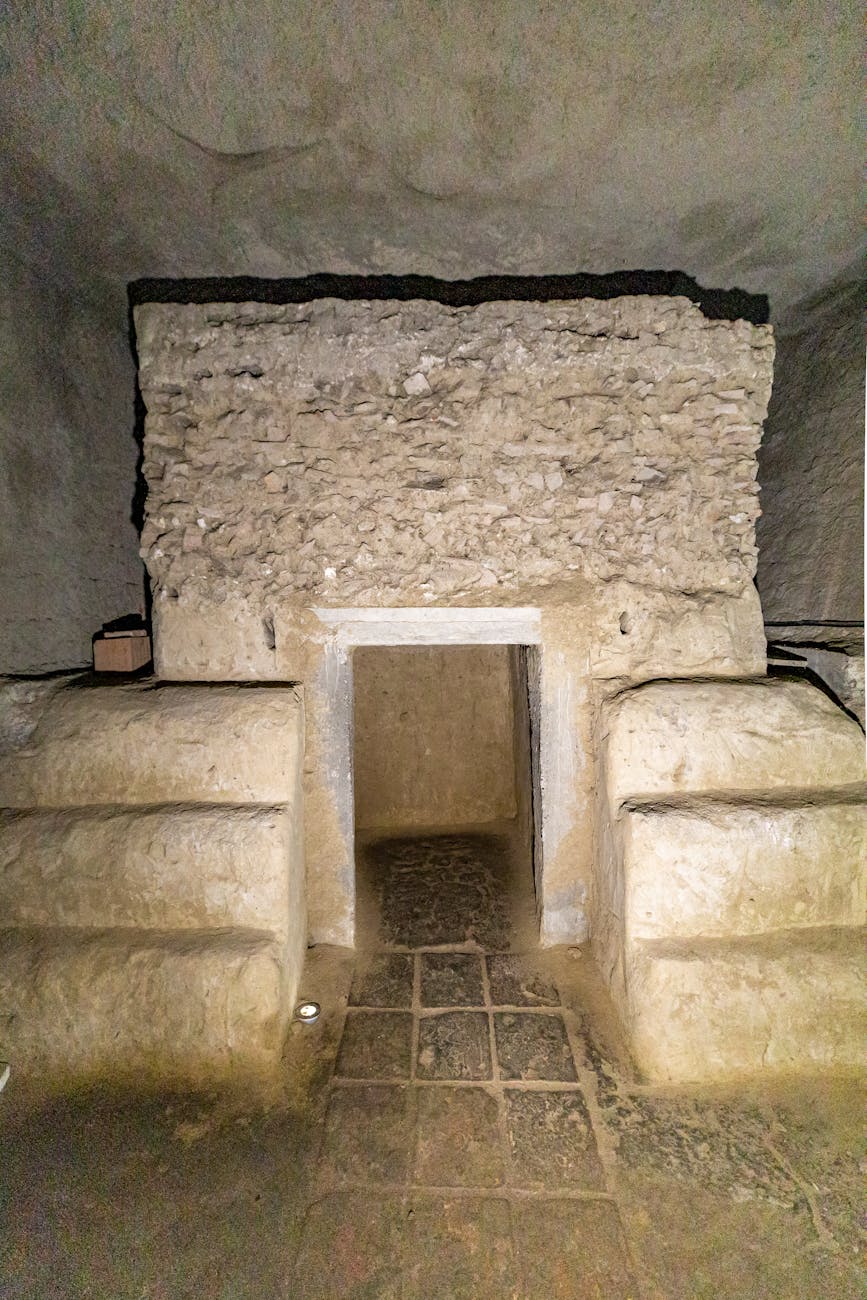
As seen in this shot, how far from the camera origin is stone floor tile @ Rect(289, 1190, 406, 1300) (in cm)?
165

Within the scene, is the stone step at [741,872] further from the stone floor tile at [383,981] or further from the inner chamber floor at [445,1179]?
the stone floor tile at [383,981]

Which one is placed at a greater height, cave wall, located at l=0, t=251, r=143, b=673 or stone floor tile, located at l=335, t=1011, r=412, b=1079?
cave wall, located at l=0, t=251, r=143, b=673

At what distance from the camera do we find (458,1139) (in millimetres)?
2084

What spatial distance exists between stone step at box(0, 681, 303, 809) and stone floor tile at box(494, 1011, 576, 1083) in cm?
142

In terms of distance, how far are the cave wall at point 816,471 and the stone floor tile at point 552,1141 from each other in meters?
3.01

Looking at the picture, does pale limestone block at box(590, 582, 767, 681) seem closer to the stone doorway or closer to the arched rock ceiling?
the stone doorway

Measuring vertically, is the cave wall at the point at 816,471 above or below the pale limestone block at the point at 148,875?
above

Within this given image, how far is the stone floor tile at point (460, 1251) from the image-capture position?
166cm

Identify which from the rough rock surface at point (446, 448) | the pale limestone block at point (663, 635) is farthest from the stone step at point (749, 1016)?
the rough rock surface at point (446, 448)

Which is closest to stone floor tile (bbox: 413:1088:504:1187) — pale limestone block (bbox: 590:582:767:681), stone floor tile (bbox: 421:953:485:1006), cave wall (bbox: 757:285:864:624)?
stone floor tile (bbox: 421:953:485:1006)

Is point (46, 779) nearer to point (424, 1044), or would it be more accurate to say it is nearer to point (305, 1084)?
point (305, 1084)

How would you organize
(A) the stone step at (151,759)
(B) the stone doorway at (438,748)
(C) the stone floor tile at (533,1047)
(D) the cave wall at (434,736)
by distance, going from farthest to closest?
(D) the cave wall at (434,736) < (B) the stone doorway at (438,748) < (A) the stone step at (151,759) < (C) the stone floor tile at (533,1047)

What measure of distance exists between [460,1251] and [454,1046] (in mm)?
754

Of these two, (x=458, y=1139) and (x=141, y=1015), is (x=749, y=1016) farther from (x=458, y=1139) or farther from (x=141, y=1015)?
(x=141, y=1015)
